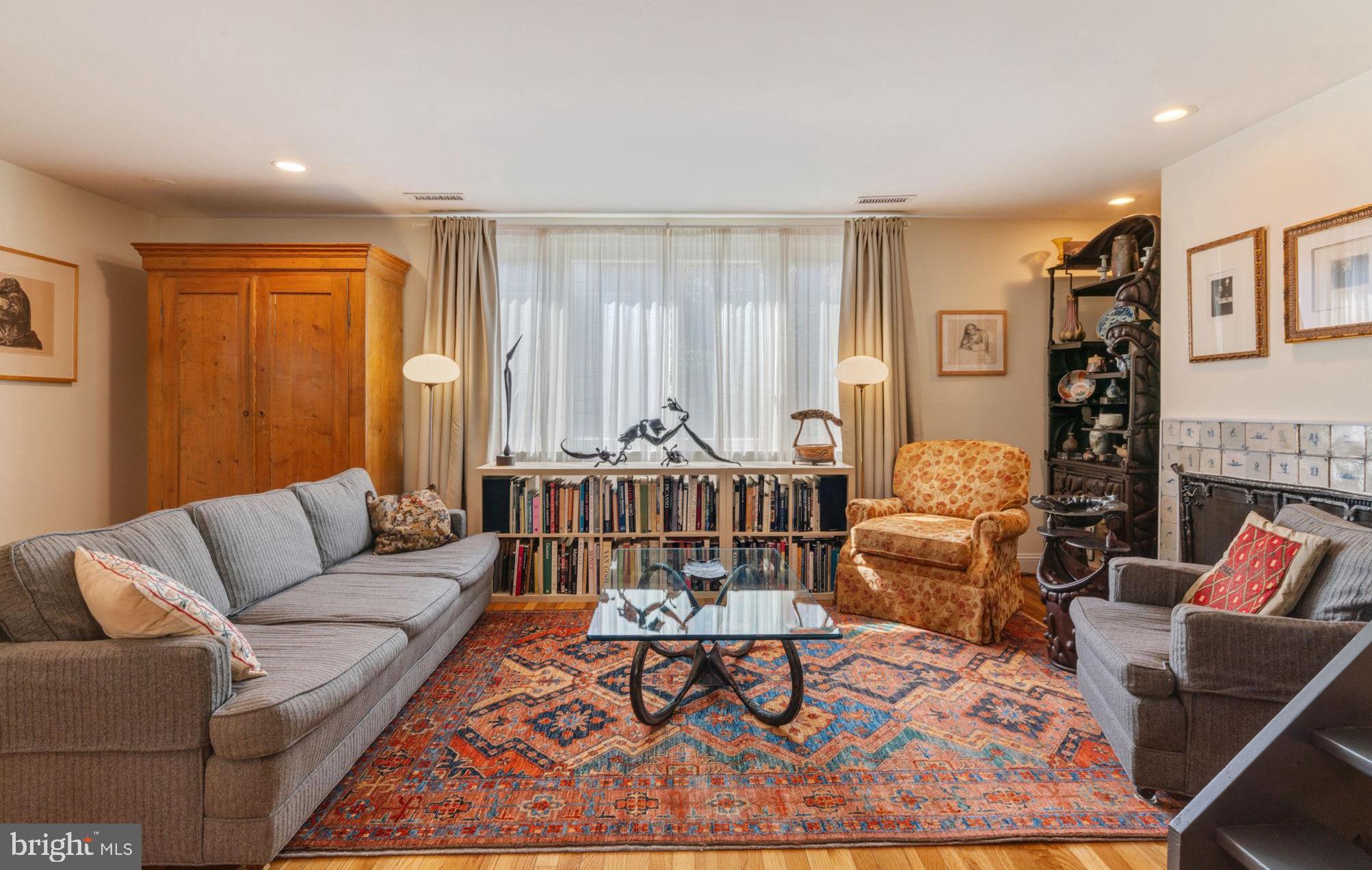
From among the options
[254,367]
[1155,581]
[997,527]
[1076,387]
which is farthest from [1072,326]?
[254,367]

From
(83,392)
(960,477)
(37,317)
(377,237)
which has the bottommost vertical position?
(960,477)

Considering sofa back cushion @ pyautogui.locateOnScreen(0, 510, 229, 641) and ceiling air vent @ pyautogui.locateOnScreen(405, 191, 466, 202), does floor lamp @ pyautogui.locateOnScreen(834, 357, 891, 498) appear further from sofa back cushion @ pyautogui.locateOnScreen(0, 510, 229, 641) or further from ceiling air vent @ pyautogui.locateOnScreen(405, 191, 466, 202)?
sofa back cushion @ pyautogui.locateOnScreen(0, 510, 229, 641)

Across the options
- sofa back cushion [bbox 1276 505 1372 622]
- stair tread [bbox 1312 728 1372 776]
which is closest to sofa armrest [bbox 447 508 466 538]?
stair tread [bbox 1312 728 1372 776]

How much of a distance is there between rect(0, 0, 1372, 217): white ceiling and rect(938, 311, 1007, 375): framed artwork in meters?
0.87

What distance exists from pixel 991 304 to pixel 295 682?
4488 mm

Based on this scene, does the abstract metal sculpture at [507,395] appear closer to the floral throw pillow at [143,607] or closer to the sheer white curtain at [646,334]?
the sheer white curtain at [646,334]

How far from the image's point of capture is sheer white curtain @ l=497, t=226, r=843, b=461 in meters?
4.20

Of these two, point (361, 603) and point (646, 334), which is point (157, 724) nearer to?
point (361, 603)

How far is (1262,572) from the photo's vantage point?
194 centimetres

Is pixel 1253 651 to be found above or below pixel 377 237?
below

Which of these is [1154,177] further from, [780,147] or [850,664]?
[850,664]

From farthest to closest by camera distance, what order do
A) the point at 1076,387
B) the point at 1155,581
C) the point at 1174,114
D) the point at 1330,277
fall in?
the point at 1076,387
the point at 1174,114
the point at 1330,277
the point at 1155,581

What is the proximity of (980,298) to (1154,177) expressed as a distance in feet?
3.73

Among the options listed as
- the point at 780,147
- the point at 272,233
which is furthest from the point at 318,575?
the point at 780,147
